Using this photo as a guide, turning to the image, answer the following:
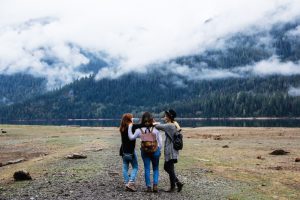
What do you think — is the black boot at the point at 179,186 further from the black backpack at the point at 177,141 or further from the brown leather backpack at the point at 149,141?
the brown leather backpack at the point at 149,141

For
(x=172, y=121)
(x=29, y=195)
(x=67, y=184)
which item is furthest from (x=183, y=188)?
(x=29, y=195)

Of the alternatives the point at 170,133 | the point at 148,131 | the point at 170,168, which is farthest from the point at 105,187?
the point at 170,133

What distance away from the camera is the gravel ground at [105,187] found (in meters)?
19.9

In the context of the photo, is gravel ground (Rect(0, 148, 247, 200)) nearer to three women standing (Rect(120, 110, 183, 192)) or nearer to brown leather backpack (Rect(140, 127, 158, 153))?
three women standing (Rect(120, 110, 183, 192))

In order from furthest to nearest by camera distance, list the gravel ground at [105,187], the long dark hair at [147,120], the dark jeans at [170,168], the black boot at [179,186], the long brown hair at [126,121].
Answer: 1. the black boot at [179,186]
2. the dark jeans at [170,168]
3. the long brown hair at [126,121]
4. the gravel ground at [105,187]
5. the long dark hair at [147,120]

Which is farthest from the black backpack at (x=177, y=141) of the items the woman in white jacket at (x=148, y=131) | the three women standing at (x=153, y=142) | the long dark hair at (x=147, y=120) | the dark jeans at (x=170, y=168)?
the long dark hair at (x=147, y=120)

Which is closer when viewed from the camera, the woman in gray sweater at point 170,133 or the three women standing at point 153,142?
the three women standing at point 153,142

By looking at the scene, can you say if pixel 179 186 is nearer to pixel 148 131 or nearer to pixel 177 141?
pixel 177 141

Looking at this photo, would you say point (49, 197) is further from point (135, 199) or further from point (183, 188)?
point (183, 188)

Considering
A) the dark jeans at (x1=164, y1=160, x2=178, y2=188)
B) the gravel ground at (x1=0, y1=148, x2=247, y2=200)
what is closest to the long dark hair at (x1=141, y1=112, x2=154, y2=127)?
the dark jeans at (x1=164, y1=160, x2=178, y2=188)

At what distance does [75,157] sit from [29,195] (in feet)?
53.0

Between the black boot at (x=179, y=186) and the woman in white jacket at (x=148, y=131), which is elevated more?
the woman in white jacket at (x=148, y=131)

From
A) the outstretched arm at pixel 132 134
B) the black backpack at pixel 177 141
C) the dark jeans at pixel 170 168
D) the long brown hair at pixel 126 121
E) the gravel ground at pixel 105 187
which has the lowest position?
the gravel ground at pixel 105 187

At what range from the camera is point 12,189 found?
2153 cm
